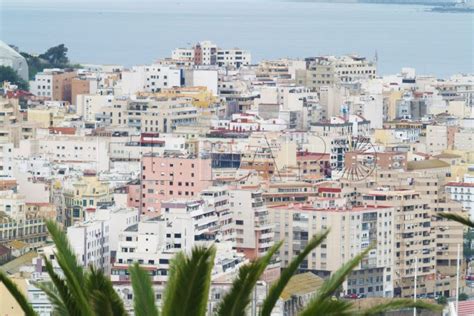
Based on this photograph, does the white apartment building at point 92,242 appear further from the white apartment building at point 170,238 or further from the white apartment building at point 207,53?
the white apartment building at point 207,53

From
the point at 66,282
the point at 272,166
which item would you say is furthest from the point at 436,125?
the point at 66,282

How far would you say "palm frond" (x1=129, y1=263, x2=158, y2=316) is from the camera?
5.61 metres

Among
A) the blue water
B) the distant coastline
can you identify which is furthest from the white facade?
the distant coastline

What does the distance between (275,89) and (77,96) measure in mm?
2792

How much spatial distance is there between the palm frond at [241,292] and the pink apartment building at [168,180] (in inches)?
627

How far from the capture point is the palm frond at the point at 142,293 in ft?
18.4

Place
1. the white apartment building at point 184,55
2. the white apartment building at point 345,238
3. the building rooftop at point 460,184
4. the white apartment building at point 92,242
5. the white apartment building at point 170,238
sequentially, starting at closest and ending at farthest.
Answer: the white apartment building at point 170,238 → the white apartment building at point 92,242 → the white apartment building at point 345,238 → the building rooftop at point 460,184 → the white apartment building at point 184,55

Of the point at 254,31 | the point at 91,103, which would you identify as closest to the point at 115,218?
the point at 91,103

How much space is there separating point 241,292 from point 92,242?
493 inches

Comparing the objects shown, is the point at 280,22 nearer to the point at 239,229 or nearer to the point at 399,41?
the point at 399,41

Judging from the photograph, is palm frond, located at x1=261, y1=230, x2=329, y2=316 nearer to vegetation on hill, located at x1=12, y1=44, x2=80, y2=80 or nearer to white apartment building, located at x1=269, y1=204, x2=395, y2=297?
white apartment building, located at x1=269, y1=204, x2=395, y2=297

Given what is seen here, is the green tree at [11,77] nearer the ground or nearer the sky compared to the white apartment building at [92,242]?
nearer the sky

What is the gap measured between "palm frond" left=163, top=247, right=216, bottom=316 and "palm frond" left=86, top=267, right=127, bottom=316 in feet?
0.40

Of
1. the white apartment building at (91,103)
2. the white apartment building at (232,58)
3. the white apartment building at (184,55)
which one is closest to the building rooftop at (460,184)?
the white apartment building at (91,103)
